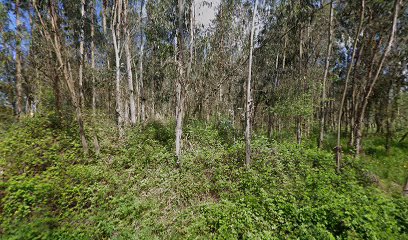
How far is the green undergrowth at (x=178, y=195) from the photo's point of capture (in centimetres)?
346

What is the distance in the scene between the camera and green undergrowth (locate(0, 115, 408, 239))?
11.3 ft

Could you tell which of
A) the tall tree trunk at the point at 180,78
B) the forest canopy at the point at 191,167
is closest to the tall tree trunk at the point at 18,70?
the forest canopy at the point at 191,167

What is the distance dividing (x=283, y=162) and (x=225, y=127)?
4297 mm

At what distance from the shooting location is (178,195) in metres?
4.71

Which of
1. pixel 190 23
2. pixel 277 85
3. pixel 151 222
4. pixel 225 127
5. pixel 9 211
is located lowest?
pixel 151 222

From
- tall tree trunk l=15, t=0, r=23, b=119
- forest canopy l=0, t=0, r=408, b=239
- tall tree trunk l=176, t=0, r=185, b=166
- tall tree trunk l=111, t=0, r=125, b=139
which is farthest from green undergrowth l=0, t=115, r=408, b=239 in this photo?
tall tree trunk l=15, t=0, r=23, b=119

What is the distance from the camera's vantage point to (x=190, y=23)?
19.9ft

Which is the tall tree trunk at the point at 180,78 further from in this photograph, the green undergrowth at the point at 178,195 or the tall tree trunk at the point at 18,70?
the tall tree trunk at the point at 18,70

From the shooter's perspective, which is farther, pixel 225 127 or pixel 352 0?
pixel 225 127

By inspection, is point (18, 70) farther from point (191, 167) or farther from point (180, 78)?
point (191, 167)

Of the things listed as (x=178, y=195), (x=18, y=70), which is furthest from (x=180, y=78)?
(x=18, y=70)

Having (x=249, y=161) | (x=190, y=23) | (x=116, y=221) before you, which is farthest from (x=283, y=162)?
(x=190, y=23)

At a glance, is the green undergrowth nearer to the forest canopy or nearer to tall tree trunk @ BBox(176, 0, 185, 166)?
the forest canopy

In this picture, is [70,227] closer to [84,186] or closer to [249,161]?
[84,186]
